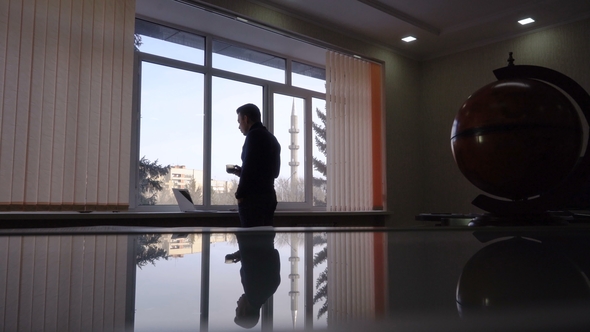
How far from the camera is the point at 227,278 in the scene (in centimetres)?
15

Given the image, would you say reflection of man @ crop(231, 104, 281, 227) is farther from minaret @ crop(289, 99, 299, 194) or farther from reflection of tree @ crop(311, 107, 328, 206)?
reflection of tree @ crop(311, 107, 328, 206)

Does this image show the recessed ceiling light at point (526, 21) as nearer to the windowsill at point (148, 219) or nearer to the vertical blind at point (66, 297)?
the windowsill at point (148, 219)

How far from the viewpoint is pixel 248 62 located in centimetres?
450

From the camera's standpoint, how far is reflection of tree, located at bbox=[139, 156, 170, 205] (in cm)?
366

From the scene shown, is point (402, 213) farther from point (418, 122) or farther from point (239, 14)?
point (239, 14)

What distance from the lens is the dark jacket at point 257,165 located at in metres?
2.62

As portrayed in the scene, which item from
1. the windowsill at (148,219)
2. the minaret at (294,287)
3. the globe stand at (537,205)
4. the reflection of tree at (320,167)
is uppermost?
the reflection of tree at (320,167)

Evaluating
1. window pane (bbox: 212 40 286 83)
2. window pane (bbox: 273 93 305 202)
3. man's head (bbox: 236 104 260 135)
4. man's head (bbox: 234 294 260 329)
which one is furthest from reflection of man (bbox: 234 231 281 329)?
window pane (bbox: 273 93 305 202)

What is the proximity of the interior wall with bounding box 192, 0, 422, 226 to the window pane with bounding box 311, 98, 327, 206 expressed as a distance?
0.71 metres

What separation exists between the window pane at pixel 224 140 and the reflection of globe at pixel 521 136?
3.63 metres

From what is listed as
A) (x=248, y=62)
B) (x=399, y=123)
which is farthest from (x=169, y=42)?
(x=399, y=123)

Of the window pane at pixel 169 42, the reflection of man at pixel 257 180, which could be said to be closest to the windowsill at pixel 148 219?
the reflection of man at pixel 257 180

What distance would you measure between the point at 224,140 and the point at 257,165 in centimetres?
171

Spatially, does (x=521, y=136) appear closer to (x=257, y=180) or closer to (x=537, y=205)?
(x=537, y=205)
